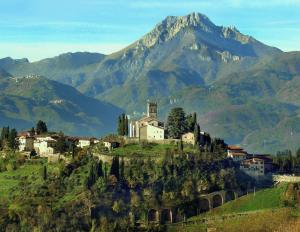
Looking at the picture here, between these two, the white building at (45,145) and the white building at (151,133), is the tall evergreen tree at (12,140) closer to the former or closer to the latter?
the white building at (45,145)

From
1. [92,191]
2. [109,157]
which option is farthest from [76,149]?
[92,191]

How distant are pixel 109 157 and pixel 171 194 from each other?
56.8ft

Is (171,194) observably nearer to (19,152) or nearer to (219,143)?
(219,143)

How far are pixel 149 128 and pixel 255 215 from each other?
41121mm

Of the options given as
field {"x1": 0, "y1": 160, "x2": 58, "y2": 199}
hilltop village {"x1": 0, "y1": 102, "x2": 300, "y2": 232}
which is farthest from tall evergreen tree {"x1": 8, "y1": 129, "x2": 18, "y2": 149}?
field {"x1": 0, "y1": 160, "x2": 58, "y2": 199}

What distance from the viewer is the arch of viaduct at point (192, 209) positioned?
502ft

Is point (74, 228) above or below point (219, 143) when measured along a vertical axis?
below

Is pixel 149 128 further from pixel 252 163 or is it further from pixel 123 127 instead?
pixel 252 163

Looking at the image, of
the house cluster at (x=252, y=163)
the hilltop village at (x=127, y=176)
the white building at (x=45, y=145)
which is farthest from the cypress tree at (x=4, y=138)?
the house cluster at (x=252, y=163)

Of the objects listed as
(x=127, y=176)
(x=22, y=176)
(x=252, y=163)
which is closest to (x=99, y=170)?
(x=127, y=176)

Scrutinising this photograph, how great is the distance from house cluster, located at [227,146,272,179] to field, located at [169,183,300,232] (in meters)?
9.05

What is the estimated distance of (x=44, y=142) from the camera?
606 feet

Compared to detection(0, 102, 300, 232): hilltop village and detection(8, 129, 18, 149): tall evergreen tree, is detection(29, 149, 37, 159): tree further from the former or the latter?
detection(8, 129, 18, 149): tall evergreen tree

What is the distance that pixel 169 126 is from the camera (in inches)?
7165
